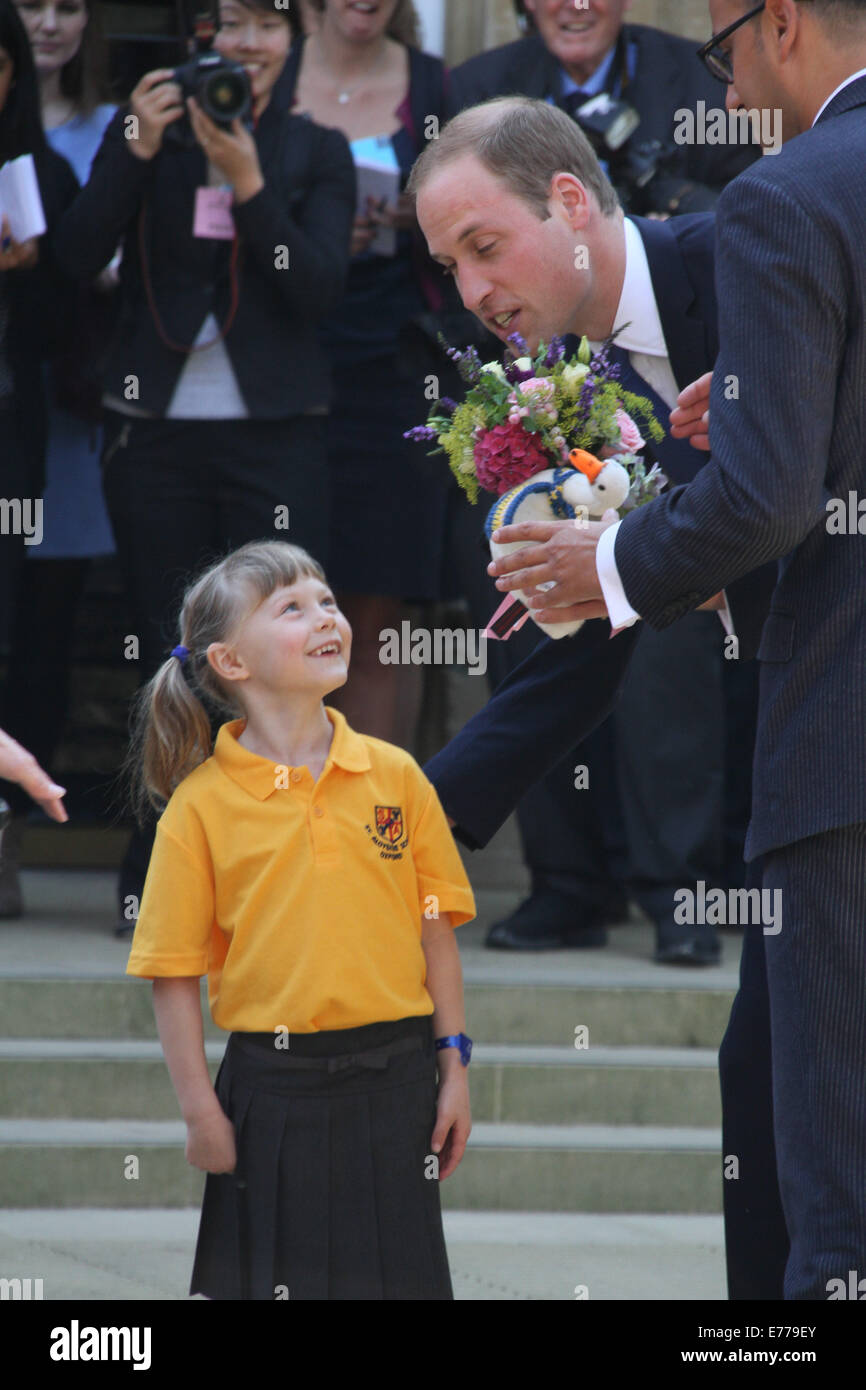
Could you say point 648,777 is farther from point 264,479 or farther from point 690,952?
point 264,479

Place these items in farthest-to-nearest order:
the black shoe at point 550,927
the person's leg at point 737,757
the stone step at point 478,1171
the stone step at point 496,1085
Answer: the person's leg at point 737,757
the black shoe at point 550,927
the stone step at point 496,1085
the stone step at point 478,1171

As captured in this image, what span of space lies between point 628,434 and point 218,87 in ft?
7.97

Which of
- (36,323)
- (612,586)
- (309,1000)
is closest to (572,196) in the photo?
(612,586)

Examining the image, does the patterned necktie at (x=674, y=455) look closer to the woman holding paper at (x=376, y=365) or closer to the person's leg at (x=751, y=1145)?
the person's leg at (x=751, y=1145)

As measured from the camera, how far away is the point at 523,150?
9.40 ft

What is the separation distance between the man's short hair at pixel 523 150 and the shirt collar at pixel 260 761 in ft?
2.80

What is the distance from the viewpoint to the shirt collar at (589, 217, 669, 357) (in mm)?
2910

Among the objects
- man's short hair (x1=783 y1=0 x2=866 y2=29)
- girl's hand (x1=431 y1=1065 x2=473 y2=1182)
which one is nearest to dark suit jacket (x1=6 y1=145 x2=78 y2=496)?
girl's hand (x1=431 y1=1065 x2=473 y2=1182)

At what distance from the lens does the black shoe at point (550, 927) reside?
515 centimetres

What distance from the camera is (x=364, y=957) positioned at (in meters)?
2.85

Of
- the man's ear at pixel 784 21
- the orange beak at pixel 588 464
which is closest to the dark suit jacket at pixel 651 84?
the orange beak at pixel 588 464

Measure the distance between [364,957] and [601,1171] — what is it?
5.51 feet
